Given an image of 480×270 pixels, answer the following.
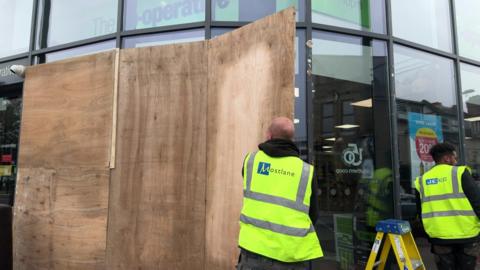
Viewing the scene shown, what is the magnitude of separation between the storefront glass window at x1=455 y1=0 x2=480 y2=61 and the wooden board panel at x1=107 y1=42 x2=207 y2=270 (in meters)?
4.42

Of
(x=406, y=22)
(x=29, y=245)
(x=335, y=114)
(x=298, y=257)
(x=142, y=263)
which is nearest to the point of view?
(x=298, y=257)

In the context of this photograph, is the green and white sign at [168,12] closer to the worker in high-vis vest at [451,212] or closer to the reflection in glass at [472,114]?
the worker in high-vis vest at [451,212]

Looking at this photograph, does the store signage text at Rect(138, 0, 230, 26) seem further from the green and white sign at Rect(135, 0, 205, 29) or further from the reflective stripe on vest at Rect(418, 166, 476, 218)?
the reflective stripe on vest at Rect(418, 166, 476, 218)

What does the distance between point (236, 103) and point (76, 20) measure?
334 cm

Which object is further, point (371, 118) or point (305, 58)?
point (371, 118)

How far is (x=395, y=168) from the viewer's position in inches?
207

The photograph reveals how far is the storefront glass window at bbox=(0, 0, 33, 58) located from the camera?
635 cm

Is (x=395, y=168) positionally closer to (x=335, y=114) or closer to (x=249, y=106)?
(x=335, y=114)

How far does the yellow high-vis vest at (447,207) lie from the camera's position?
395cm

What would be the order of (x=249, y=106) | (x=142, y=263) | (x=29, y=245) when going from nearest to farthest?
(x=249, y=106) → (x=142, y=263) → (x=29, y=245)

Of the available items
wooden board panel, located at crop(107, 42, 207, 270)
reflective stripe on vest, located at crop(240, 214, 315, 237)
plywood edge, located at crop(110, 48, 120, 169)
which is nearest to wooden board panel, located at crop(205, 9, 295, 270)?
wooden board panel, located at crop(107, 42, 207, 270)

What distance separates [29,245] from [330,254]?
10.7ft

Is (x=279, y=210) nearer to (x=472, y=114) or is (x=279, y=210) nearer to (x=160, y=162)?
(x=160, y=162)

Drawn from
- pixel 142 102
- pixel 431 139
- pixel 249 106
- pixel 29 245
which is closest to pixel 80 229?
pixel 29 245
